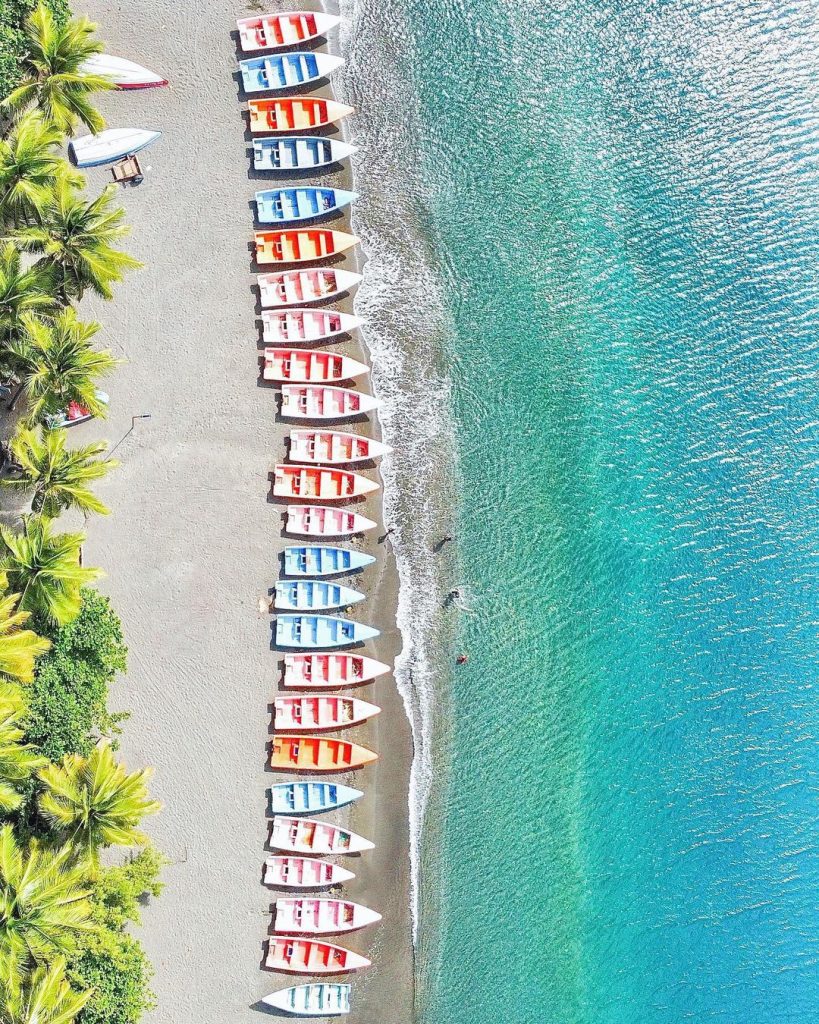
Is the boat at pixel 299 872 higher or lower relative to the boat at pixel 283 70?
lower

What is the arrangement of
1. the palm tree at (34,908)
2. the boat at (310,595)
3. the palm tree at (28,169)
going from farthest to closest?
the boat at (310,595)
the palm tree at (28,169)
the palm tree at (34,908)

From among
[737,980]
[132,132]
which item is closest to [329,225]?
[132,132]

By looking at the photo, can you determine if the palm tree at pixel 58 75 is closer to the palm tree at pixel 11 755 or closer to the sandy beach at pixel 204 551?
the sandy beach at pixel 204 551

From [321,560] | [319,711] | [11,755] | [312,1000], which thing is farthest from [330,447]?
[312,1000]

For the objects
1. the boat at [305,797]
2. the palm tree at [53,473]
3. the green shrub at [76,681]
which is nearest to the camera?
the palm tree at [53,473]

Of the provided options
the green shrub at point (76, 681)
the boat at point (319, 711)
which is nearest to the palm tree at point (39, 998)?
the green shrub at point (76, 681)

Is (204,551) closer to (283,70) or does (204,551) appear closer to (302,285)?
(302,285)

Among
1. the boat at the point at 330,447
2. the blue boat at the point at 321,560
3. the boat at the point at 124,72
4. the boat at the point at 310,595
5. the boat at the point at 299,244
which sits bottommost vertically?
the boat at the point at 310,595
